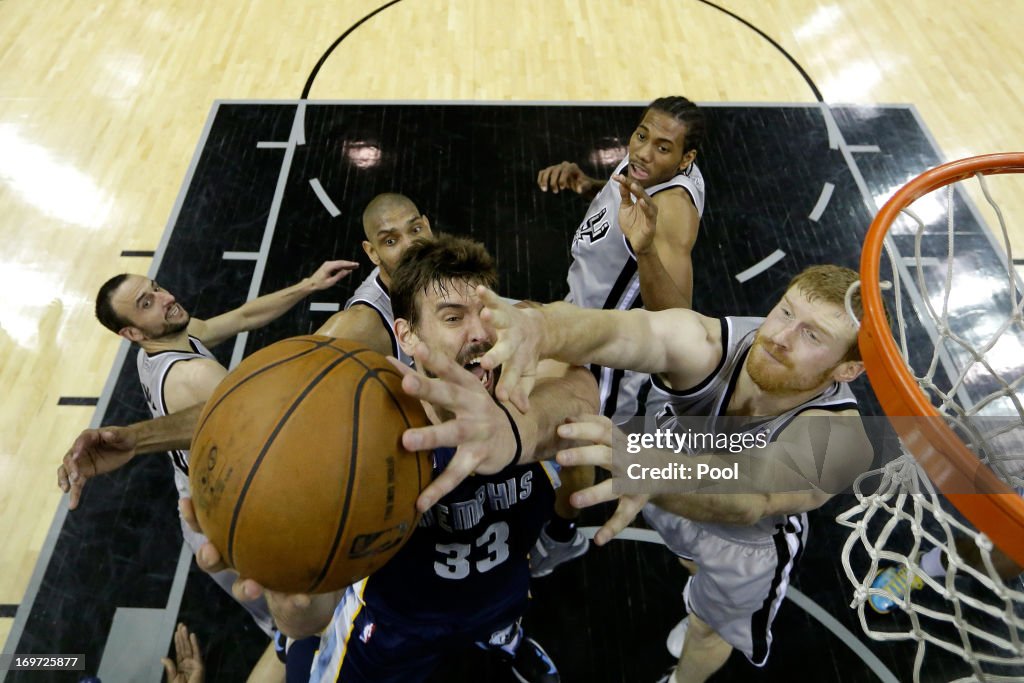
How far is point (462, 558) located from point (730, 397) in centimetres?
102

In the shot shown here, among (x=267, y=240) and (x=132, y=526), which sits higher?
(x=267, y=240)

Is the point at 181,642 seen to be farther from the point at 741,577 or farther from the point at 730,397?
the point at 730,397

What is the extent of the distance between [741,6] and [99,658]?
6607mm

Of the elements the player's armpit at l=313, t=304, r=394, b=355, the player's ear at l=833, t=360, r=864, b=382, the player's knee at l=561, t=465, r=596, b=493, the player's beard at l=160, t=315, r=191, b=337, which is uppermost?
the player's ear at l=833, t=360, r=864, b=382

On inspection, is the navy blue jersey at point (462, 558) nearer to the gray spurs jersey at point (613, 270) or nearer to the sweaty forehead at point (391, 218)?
the gray spurs jersey at point (613, 270)

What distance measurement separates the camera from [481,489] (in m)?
2.20

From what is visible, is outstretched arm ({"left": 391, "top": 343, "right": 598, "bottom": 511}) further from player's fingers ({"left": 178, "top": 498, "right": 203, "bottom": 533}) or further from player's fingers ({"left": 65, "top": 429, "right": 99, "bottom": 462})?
player's fingers ({"left": 65, "top": 429, "right": 99, "bottom": 462})

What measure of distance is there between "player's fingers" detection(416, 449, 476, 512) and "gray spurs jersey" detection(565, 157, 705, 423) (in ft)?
5.82

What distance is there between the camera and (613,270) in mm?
3553

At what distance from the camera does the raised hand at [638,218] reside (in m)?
2.98

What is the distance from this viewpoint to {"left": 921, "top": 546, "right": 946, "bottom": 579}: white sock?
3.31m

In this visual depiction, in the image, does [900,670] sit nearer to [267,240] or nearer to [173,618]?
[173,618]

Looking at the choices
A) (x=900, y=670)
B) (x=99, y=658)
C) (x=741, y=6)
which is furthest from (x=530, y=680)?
(x=741, y=6)
